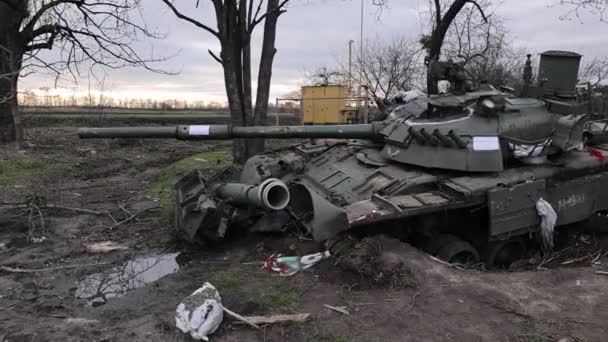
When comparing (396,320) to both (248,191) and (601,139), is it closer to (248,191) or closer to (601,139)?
(248,191)

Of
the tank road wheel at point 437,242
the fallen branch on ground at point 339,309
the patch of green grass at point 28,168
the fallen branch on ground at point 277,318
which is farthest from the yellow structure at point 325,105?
the fallen branch on ground at point 277,318

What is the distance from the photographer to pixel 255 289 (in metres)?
5.22

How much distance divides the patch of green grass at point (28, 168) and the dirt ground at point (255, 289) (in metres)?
3.39

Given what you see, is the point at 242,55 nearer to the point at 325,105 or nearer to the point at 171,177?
the point at 171,177

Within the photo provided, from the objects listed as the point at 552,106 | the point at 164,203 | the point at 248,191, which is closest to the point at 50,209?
the point at 164,203

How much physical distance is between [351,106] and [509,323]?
17.6 metres

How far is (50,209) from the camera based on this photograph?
8641mm

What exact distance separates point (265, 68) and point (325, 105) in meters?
9.01

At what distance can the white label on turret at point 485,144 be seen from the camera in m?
6.38

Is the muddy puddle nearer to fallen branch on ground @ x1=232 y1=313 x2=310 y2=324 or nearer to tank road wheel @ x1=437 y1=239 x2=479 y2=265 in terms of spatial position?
fallen branch on ground @ x1=232 y1=313 x2=310 y2=324

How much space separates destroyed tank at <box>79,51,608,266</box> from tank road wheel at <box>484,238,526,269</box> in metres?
0.02

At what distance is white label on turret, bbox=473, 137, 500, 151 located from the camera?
20.9 ft

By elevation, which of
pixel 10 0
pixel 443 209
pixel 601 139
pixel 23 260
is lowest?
pixel 23 260

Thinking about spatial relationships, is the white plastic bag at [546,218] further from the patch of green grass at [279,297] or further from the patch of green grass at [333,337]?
the patch of green grass at [333,337]
